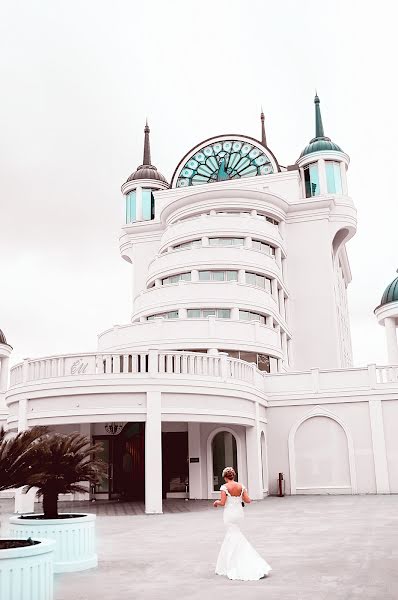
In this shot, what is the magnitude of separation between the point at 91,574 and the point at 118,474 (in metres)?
15.6

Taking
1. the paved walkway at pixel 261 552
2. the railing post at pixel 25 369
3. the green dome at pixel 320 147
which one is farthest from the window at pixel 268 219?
the paved walkway at pixel 261 552

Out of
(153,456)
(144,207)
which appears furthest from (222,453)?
(144,207)

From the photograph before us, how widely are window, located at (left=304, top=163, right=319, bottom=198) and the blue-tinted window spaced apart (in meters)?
13.2

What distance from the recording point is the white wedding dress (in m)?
9.13

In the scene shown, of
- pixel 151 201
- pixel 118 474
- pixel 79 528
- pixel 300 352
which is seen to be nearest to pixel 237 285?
pixel 300 352

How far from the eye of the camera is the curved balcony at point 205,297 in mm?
32094

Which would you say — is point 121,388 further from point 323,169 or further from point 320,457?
point 323,169

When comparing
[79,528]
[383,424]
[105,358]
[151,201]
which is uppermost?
[151,201]

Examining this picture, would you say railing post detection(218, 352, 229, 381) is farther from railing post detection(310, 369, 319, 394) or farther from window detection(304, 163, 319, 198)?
window detection(304, 163, 319, 198)

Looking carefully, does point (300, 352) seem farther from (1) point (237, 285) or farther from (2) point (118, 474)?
(2) point (118, 474)

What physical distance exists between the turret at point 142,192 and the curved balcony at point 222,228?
10.2 m

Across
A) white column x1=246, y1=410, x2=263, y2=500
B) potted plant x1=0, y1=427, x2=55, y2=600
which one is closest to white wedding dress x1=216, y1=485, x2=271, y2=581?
potted plant x1=0, y1=427, x2=55, y2=600

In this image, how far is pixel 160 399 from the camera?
68.0 ft

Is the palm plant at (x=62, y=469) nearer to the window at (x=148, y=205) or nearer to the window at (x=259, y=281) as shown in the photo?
the window at (x=259, y=281)
